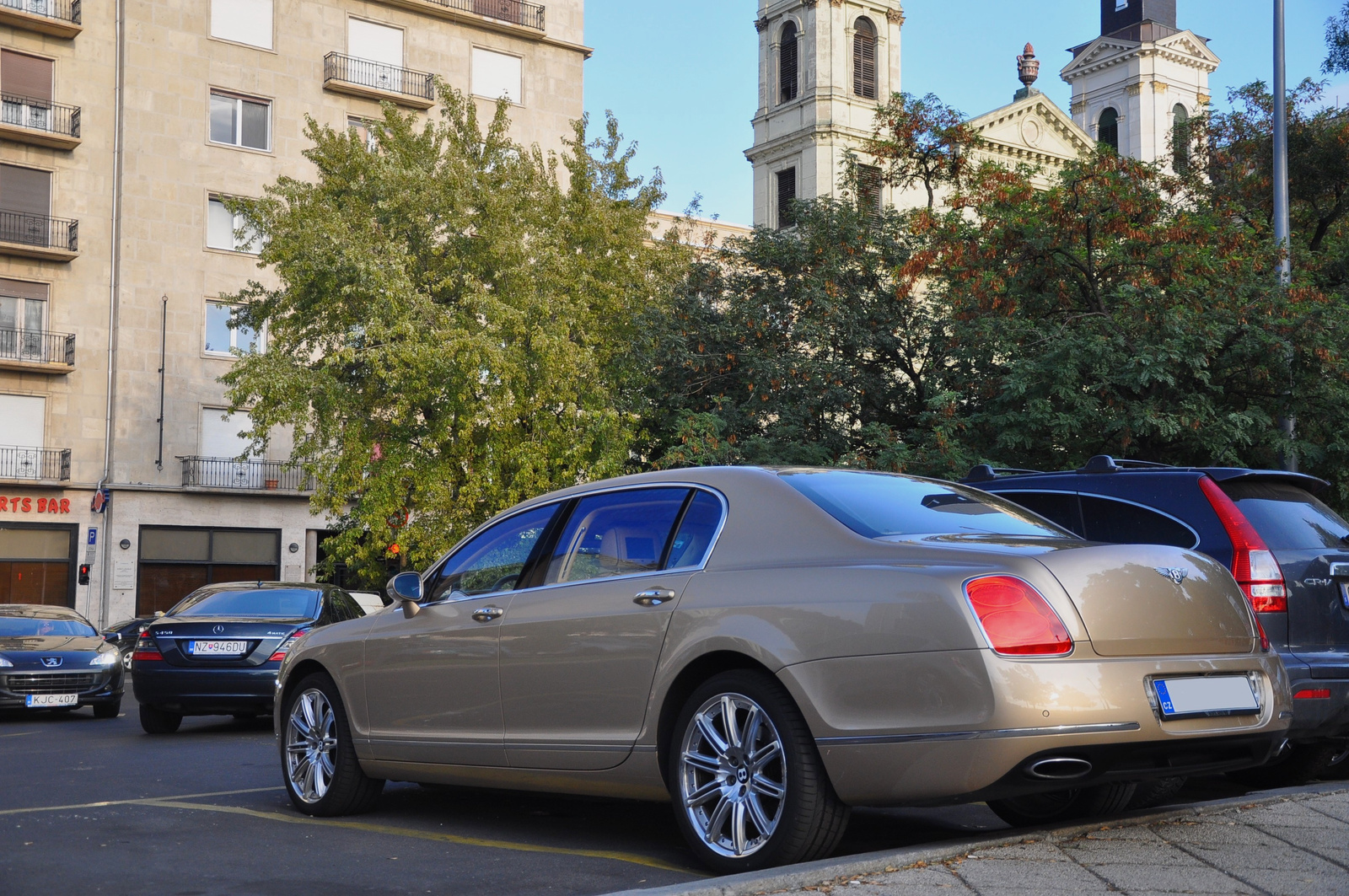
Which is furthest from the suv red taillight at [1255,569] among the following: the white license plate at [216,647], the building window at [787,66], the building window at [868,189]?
the building window at [787,66]

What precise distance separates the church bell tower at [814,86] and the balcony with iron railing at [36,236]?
24967 millimetres

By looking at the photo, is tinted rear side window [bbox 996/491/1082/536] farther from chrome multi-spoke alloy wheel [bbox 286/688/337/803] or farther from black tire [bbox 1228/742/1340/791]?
chrome multi-spoke alloy wheel [bbox 286/688/337/803]

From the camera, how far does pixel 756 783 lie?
16.9 ft

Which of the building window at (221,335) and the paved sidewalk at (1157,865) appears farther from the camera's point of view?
the building window at (221,335)

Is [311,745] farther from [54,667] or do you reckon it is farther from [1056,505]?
[54,667]

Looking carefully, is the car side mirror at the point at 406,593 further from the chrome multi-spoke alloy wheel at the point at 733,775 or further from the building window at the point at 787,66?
the building window at the point at 787,66

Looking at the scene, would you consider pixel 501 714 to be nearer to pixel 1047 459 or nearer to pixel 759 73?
pixel 1047 459

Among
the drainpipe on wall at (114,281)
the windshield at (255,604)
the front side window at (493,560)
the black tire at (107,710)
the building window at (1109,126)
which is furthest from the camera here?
the building window at (1109,126)

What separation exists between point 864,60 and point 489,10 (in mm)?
15512

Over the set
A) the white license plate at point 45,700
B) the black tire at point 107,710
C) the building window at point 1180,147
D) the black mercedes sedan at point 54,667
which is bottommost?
the black tire at point 107,710

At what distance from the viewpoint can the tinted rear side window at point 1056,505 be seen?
7.65 metres

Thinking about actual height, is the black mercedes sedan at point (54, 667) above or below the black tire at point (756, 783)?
below

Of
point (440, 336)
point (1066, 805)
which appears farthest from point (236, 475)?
point (1066, 805)

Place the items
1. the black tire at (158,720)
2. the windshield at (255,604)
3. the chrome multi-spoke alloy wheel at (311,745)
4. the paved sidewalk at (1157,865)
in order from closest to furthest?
the paved sidewalk at (1157,865), the chrome multi-spoke alloy wheel at (311,745), the black tire at (158,720), the windshield at (255,604)
